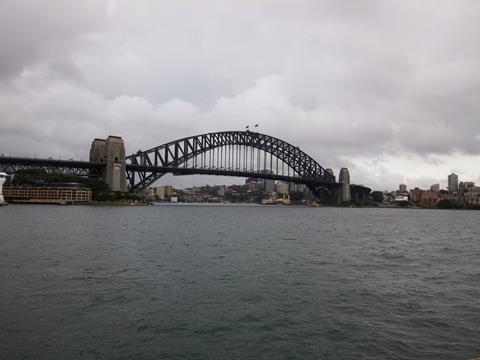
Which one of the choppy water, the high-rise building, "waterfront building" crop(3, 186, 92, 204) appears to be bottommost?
the choppy water

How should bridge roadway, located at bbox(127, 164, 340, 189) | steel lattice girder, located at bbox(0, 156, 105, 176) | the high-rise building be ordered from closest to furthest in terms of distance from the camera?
steel lattice girder, located at bbox(0, 156, 105, 176), bridge roadway, located at bbox(127, 164, 340, 189), the high-rise building

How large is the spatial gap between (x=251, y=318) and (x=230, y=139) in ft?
432

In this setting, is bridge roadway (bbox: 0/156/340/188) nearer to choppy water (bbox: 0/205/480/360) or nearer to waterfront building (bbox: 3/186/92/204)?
waterfront building (bbox: 3/186/92/204)

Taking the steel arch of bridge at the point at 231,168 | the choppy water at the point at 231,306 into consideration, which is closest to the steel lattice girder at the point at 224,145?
the steel arch of bridge at the point at 231,168

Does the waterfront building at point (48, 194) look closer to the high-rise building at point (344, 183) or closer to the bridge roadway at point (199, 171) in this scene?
the bridge roadway at point (199, 171)

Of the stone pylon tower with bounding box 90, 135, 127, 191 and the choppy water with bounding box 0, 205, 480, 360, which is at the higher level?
the stone pylon tower with bounding box 90, 135, 127, 191

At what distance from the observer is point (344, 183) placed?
165 metres

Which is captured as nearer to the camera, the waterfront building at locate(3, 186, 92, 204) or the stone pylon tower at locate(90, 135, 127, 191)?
the waterfront building at locate(3, 186, 92, 204)

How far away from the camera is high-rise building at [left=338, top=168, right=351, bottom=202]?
164500 mm

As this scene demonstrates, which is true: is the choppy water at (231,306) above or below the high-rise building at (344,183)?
below

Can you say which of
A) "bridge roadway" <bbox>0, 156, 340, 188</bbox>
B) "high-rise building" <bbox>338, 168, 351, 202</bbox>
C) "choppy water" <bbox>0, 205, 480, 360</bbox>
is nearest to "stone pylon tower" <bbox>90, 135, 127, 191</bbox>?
"bridge roadway" <bbox>0, 156, 340, 188</bbox>

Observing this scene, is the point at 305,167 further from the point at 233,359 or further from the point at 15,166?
the point at 233,359

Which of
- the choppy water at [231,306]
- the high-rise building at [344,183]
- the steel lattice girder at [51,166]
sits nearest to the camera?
the choppy water at [231,306]

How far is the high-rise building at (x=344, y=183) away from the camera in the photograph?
16450cm
